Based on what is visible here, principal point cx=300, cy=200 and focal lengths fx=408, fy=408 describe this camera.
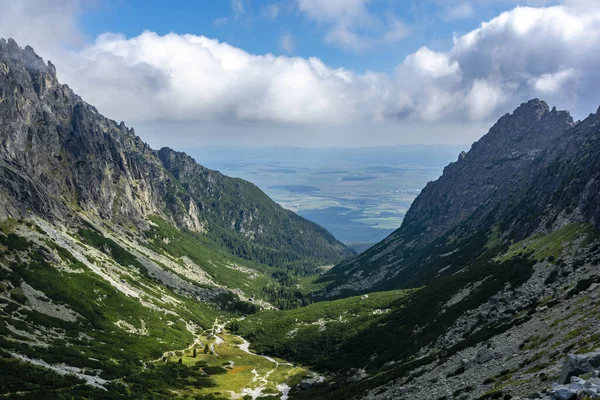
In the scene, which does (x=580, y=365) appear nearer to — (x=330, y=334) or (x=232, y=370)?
(x=232, y=370)

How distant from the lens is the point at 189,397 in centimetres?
9944

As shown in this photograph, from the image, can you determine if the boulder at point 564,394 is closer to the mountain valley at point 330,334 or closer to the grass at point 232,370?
the mountain valley at point 330,334

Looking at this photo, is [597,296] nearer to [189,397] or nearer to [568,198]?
[189,397]

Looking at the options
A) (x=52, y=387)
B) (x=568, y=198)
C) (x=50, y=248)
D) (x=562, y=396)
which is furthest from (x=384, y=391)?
(x=50, y=248)

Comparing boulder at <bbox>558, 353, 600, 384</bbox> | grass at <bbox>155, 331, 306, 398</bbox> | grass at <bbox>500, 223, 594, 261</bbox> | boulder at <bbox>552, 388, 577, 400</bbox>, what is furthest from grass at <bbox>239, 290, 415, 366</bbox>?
boulder at <bbox>552, 388, 577, 400</bbox>

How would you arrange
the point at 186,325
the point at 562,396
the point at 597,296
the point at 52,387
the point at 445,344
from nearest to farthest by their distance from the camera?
the point at 562,396 < the point at 597,296 < the point at 52,387 < the point at 445,344 < the point at 186,325

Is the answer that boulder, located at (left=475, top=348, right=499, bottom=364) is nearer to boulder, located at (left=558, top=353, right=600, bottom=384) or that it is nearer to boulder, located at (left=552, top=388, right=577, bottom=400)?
boulder, located at (left=558, top=353, right=600, bottom=384)

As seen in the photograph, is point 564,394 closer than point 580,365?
Yes

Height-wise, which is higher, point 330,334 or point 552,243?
point 552,243

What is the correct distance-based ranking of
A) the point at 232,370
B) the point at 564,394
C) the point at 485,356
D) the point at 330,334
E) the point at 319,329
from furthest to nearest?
1. the point at 319,329
2. the point at 330,334
3. the point at 232,370
4. the point at 485,356
5. the point at 564,394

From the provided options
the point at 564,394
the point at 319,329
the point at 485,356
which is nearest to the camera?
the point at 564,394

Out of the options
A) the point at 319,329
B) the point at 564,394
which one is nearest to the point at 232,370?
the point at 319,329

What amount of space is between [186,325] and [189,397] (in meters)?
94.8

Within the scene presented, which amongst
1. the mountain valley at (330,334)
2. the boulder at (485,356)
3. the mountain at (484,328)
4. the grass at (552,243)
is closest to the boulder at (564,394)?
the mountain at (484,328)
